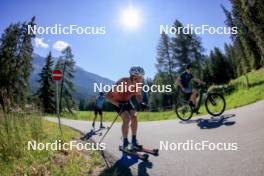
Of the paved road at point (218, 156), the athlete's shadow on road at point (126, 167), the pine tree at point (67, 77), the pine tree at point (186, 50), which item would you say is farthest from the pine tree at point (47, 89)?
the athlete's shadow on road at point (126, 167)

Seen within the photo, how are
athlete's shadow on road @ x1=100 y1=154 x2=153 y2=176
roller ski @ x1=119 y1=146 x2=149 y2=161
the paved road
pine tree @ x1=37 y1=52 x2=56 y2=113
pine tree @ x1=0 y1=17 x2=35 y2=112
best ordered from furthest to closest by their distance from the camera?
pine tree @ x1=37 y1=52 x2=56 y2=113, pine tree @ x1=0 y1=17 x2=35 y2=112, roller ski @ x1=119 y1=146 x2=149 y2=161, athlete's shadow on road @ x1=100 y1=154 x2=153 y2=176, the paved road

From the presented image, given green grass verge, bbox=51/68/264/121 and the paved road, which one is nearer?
the paved road

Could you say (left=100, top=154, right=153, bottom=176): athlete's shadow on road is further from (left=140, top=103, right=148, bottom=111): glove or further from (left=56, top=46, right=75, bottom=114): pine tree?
(left=56, top=46, right=75, bottom=114): pine tree

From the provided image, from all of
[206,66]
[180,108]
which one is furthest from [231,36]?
[206,66]

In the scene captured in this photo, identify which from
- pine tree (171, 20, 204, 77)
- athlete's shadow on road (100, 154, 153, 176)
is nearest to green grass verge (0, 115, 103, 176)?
athlete's shadow on road (100, 154, 153, 176)

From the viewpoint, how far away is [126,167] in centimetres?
598

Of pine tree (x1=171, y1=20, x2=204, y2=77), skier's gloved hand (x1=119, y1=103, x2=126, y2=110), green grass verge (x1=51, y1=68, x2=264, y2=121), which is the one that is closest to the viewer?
skier's gloved hand (x1=119, y1=103, x2=126, y2=110)

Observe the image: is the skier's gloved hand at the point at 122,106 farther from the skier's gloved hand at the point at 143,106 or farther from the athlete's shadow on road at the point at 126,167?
the athlete's shadow on road at the point at 126,167

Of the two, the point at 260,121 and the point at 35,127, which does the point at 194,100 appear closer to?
the point at 260,121

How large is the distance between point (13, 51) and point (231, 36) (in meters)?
30.1
